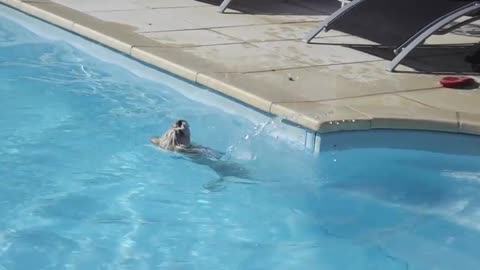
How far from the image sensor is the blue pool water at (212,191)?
506 centimetres

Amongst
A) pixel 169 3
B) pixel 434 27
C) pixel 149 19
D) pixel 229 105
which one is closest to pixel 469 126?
pixel 434 27

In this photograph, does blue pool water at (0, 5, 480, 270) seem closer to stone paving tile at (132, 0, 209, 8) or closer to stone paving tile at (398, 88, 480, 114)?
stone paving tile at (398, 88, 480, 114)

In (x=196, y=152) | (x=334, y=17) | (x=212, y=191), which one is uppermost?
(x=334, y=17)

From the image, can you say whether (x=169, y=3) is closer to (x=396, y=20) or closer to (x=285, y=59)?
(x=285, y=59)

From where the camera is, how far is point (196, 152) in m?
6.16

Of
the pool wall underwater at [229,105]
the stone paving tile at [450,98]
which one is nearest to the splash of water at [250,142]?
the pool wall underwater at [229,105]

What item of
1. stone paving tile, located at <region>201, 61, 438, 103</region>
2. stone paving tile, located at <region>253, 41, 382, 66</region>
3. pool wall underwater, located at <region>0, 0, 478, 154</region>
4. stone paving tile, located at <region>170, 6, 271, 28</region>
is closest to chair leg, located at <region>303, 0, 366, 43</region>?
stone paving tile, located at <region>253, 41, 382, 66</region>

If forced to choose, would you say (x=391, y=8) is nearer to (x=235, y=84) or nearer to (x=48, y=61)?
(x=235, y=84)

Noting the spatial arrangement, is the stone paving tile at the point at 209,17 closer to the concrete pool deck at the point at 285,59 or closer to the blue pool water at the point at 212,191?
the concrete pool deck at the point at 285,59

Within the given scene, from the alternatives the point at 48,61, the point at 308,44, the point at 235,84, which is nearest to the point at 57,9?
the point at 48,61

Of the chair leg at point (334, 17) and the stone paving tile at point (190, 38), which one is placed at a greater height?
the chair leg at point (334, 17)

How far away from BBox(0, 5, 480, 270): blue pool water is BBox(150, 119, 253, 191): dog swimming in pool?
2cm

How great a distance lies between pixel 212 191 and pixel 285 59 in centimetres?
223

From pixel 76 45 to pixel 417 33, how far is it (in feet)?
10.4
